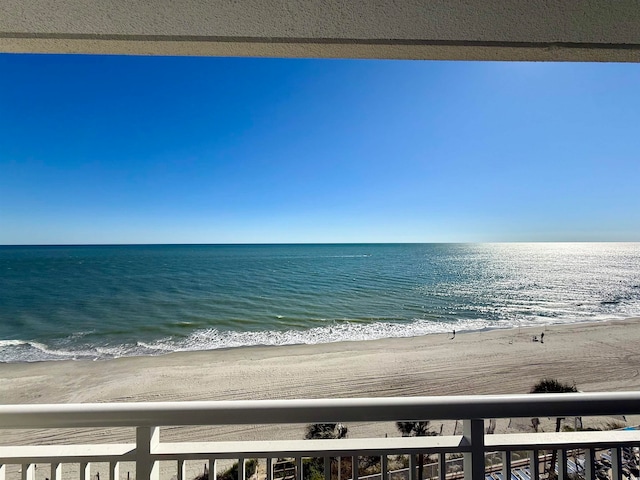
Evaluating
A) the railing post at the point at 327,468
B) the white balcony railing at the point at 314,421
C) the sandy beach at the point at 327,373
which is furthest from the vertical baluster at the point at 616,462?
the sandy beach at the point at 327,373

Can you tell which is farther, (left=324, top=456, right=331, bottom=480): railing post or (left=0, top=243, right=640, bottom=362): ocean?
(left=0, top=243, right=640, bottom=362): ocean

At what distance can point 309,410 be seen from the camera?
608mm

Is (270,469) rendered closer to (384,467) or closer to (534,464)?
(384,467)

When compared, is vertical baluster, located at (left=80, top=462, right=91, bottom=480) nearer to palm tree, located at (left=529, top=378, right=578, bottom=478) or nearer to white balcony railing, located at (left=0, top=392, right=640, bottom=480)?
white balcony railing, located at (left=0, top=392, right=640, bottom=480)

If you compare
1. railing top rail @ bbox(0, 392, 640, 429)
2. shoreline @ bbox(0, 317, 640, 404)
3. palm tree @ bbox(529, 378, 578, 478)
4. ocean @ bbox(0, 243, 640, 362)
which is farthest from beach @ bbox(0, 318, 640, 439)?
railing top rail @ bbox(0, 392, 640, 429)

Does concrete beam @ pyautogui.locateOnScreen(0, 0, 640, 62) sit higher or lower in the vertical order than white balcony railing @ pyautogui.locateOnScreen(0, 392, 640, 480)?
higher

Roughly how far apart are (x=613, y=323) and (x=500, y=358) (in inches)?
228

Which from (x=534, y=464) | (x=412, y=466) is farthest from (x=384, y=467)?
(x=534, y=464)

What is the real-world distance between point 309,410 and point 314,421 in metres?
0.03

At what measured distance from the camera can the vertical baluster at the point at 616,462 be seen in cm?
66

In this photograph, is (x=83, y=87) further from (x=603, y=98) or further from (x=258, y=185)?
(x=603, y=98)

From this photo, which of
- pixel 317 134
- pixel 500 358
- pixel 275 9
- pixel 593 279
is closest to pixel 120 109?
pixel 317 134

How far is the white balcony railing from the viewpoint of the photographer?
0.59 meters

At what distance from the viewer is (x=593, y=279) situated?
65.1ft
